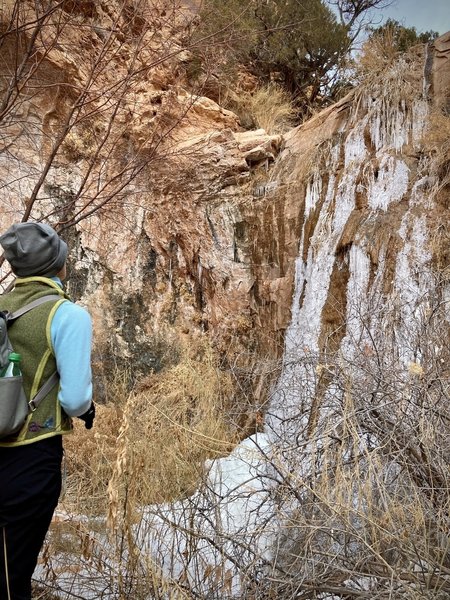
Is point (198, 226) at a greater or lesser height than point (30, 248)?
greater

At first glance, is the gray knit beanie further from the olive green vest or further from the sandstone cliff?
the sandstone cliff

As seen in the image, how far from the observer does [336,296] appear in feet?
22.1

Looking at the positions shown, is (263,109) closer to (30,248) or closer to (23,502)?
(30,248)

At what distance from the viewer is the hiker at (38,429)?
5.96 feet

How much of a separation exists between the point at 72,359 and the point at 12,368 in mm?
202

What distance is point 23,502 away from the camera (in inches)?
71.0

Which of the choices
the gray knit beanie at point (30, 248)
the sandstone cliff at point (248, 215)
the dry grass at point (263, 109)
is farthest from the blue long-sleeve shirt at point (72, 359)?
the dry grass at point (263, 109)

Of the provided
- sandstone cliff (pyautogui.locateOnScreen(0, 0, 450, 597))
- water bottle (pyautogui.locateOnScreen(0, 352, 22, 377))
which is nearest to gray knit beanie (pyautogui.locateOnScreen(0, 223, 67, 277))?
water bottle (pyautogui.locateOnScreen(0, 352, 22, 377))

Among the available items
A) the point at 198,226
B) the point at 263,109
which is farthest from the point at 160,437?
the point at 263,109

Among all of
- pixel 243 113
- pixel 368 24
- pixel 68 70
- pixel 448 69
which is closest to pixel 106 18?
pixel 68 70

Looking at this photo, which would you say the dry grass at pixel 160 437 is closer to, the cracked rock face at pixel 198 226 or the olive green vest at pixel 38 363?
the olive green vest at pixel 38 363

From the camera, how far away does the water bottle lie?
5.98 feet

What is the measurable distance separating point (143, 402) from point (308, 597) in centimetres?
392

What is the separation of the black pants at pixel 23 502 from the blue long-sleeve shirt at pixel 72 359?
6.4 inches
